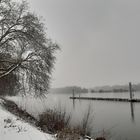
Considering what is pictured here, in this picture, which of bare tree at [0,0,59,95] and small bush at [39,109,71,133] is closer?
small bush at [39,109,71,133]

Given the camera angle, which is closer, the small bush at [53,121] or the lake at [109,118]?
the small bush at [53,121]

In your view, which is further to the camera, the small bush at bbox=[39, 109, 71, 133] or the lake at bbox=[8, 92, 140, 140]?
the lake at bbox=[8, 92, 140, 140]

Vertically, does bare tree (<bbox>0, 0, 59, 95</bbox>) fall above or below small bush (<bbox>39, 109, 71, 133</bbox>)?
above

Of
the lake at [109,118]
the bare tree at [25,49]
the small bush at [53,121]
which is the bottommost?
the lake at [109,118]

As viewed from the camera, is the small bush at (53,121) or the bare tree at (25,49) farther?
the bare tree at (25,49)

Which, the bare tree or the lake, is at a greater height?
the bare tree

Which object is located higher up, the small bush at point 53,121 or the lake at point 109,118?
the small bush at point 53,121

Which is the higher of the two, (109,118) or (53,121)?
(53,121)

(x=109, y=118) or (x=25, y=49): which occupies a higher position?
(x=25, y=49)

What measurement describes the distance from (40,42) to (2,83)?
15.6 ft

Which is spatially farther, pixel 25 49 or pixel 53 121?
pixel 25 49

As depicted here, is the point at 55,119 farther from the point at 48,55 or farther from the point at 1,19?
the point at 1,19

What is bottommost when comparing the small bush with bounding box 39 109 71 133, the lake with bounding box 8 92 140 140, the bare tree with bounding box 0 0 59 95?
the lake with bounding box 8 92 140 140

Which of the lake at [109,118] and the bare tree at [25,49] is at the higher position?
the bare tree at [25,49]
